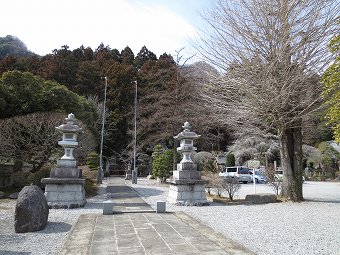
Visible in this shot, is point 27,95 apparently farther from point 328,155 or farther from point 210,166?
point 328,155

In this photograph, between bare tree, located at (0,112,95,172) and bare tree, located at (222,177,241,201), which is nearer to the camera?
bare tree, located at (222,177,241,201)

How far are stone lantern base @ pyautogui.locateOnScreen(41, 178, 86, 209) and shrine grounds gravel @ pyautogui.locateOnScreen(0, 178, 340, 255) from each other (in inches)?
18.9

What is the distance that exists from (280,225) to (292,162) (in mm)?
6320

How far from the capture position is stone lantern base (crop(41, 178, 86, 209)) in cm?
1177

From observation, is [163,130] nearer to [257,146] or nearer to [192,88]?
[192,88]

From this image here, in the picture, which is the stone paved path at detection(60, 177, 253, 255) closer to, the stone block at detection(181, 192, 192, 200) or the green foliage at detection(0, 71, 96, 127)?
the stone block at detection(181, 192, 192, 200)

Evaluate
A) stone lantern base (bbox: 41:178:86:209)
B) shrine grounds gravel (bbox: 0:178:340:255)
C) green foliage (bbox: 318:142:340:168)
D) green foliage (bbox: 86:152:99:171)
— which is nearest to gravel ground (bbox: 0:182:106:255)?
shrine grounds gravel (bbox: 0:178:340:255)

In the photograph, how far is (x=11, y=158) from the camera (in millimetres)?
17297

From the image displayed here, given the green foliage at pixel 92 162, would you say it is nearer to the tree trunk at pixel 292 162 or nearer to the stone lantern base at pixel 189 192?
the stone lantern base at pixel 189 192

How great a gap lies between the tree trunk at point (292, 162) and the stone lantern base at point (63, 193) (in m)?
8.52

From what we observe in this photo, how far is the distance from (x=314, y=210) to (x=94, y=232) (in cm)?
784

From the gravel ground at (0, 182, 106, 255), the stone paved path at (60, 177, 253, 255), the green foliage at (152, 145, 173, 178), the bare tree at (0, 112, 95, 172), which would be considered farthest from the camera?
the green foliage at (152, 145, 173, 178)

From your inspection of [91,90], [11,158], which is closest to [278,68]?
[11,158]

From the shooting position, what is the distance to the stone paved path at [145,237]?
579cm
